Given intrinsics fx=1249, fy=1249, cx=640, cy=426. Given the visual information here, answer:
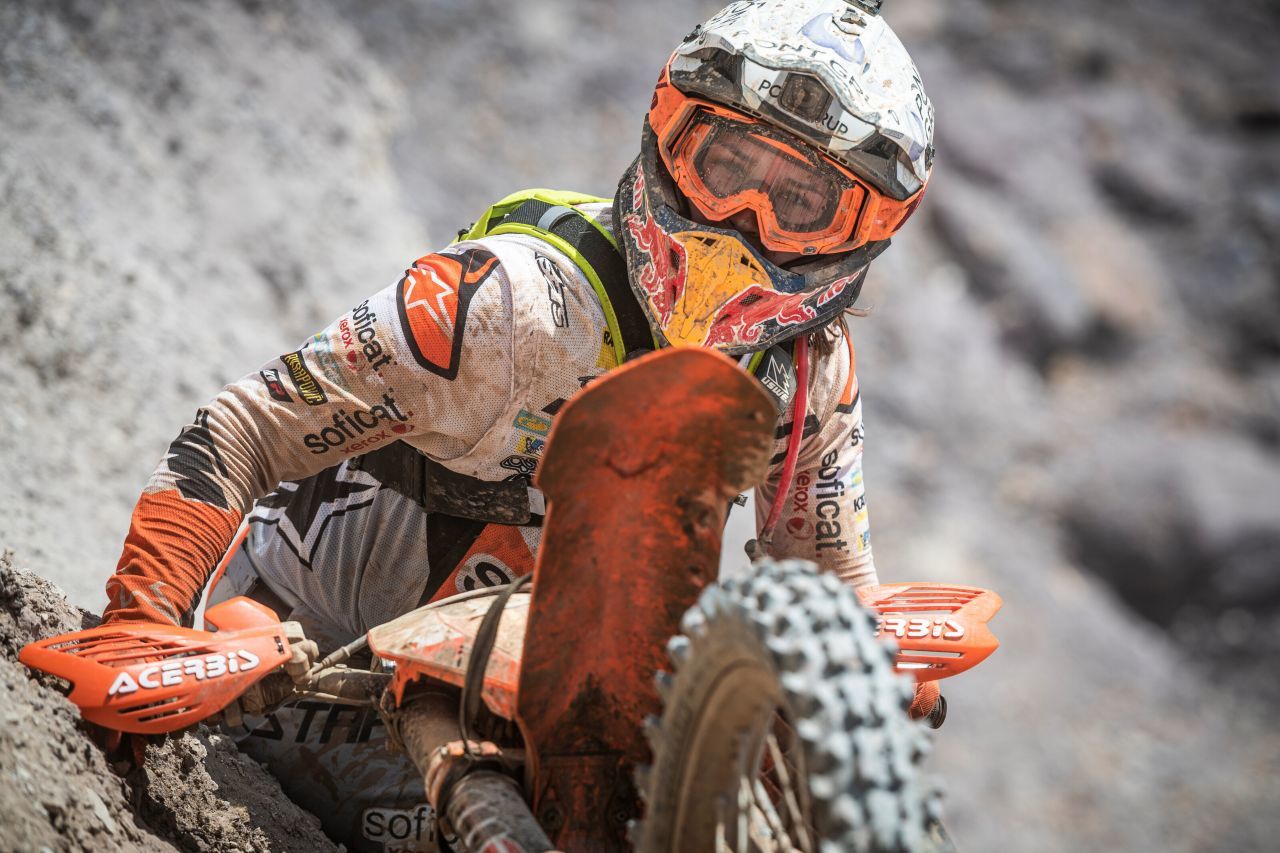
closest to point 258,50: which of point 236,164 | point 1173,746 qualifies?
point 236,164

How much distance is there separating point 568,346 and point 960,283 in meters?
10.8

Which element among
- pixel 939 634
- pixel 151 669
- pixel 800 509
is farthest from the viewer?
pixel 800 509

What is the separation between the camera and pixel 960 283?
42.7 ft

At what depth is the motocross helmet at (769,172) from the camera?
2.90 meters

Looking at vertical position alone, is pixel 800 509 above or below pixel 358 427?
above

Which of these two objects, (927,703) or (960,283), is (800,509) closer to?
(927,703)

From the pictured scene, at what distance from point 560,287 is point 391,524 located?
2.69ft

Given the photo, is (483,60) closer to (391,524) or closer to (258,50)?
(258,50)

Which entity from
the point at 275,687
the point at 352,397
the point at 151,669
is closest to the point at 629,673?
the point at 275,687

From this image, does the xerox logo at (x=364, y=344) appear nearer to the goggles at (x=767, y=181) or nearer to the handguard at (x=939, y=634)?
the goggles at (x=767, y=181)

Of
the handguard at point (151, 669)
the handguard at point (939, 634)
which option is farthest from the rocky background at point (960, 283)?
the handguard at point (939, 634)

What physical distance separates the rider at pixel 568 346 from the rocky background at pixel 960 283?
782 millimetres

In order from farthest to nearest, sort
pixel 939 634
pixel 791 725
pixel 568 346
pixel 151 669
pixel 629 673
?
pixel 568 346 → pixel 939 634 → pixel 151 669 → pixel 629 673 → pixel 791 725

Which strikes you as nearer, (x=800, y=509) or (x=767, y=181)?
(x=767, y=181)
